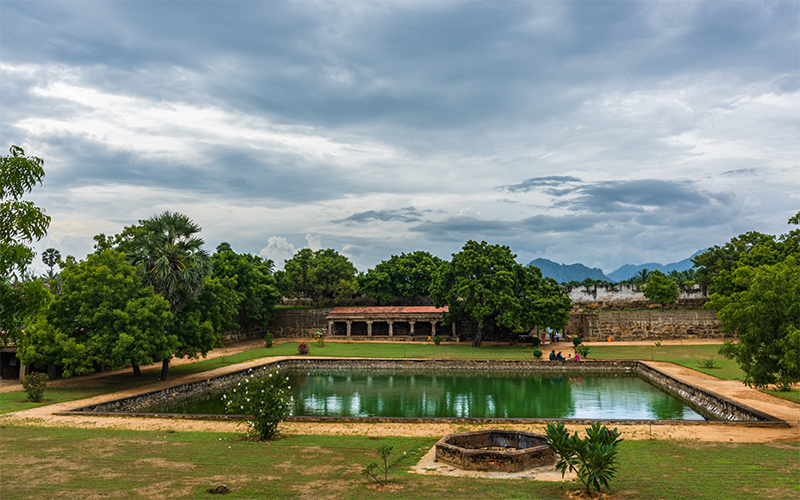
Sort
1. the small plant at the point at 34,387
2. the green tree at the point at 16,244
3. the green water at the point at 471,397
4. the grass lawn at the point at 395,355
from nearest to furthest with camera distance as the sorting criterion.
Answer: the green tree at the point at 16,244, the small plant at the point at 34,387, the green water at the point at 471,397, the grass lawn at the point at 395,355

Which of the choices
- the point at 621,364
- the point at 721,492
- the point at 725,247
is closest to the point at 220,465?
the point at 721,492

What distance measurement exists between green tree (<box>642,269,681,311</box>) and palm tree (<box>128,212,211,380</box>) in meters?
39.5

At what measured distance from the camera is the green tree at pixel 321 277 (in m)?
55.2

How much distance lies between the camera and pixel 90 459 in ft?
39.5

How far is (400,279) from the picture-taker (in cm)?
5719

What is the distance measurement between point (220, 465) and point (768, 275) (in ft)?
54.8

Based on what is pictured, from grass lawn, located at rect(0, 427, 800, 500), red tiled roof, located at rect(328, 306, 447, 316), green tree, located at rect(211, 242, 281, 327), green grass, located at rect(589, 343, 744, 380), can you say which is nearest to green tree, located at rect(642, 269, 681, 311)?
green grass, located at rect(589, 343, 744, 380)

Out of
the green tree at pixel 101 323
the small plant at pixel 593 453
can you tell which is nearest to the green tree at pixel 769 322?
the small plant at pixel 593 453

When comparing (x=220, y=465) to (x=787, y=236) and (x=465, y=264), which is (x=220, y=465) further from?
(x=787, y=236)

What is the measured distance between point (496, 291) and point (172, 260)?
78.5 feet

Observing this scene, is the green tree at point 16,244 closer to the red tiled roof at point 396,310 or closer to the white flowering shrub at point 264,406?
the white flowering shrub at point 264,406

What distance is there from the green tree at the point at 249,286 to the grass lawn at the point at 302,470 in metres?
31.1

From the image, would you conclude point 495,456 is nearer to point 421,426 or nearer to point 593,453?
point 593,453

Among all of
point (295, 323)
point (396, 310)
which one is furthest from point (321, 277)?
point (396, 310)
